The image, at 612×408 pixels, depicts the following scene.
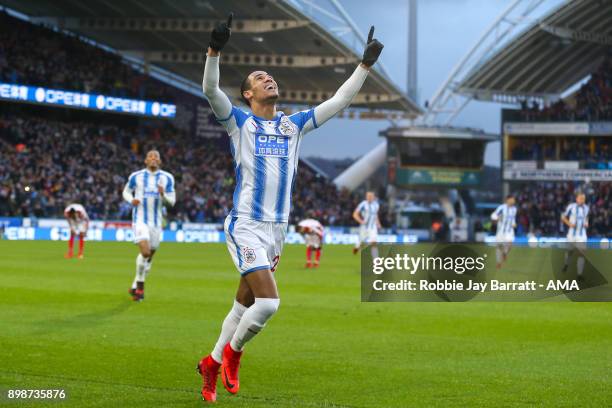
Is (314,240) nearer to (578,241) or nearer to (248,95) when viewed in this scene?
(578,241)

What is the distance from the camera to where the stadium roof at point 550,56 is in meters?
64.4

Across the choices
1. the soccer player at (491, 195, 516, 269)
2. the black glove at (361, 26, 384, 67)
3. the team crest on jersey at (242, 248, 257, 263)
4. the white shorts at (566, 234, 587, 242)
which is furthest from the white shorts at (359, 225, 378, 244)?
the team crest on jersey at (242, 248, 257, 263)

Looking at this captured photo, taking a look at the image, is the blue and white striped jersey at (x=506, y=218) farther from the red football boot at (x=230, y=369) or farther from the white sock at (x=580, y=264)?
the red football boot at (x=230, y=369)

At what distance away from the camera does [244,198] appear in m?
7.73

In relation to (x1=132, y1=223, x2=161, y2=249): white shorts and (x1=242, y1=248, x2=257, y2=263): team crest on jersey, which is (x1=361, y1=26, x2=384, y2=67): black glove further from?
(x1=132, y1=223, x2=161, y2=249): white shorts

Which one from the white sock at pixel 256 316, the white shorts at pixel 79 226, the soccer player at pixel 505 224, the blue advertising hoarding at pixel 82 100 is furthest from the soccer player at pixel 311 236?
the blue advertising hoarding at pixel 82 100

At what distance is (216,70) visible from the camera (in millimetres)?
7387

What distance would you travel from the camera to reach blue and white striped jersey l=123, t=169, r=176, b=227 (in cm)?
1653

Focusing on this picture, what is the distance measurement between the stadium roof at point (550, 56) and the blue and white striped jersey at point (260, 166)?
57436 millimetres

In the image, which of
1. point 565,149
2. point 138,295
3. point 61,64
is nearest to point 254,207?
point 138,295

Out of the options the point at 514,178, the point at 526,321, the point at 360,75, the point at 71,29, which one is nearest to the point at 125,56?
the point at 71,29

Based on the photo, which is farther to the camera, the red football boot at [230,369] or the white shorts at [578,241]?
the white shorts at [578,241]

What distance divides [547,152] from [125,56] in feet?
96.0

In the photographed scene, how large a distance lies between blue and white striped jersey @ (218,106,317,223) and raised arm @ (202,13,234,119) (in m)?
0.14
